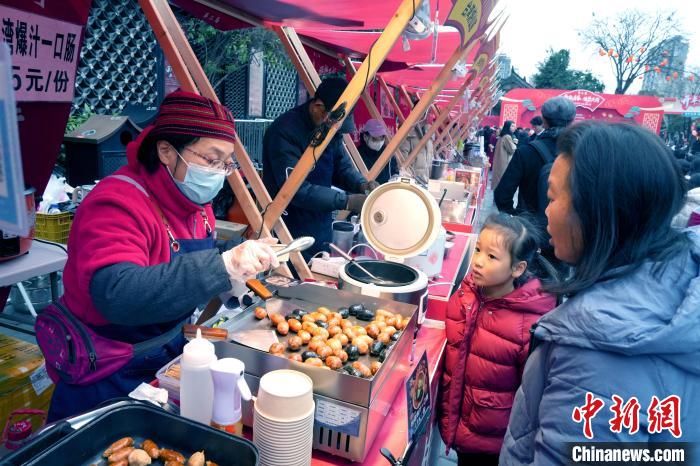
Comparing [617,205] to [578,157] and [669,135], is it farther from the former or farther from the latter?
[669,135]

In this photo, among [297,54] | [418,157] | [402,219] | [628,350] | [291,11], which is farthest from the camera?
[418,157]

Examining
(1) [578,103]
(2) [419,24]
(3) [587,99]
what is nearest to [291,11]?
(2) [419,24]

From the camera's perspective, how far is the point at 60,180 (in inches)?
205

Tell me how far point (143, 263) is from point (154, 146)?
50cm

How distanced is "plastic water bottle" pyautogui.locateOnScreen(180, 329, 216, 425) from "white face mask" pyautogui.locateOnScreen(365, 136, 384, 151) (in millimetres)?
5481

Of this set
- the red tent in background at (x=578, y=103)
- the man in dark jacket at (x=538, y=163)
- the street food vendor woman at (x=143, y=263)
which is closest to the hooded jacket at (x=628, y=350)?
the street food vendor woman at (x=143, y=263)

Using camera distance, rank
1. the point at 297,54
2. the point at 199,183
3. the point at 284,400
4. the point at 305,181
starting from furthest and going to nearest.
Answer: the point at 297,54 → the point at 305,181 → the point at 199,183 → the point at 284,400

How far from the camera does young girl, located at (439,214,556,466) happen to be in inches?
83.6

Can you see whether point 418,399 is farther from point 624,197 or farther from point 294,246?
point 624,197

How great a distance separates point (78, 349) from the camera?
165 centimetres

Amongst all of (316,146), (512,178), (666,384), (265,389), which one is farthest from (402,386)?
(512,178)

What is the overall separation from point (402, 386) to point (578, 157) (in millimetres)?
1067

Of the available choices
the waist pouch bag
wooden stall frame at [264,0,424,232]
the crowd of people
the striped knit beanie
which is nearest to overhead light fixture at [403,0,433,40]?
wooden stall frame at [264,0,424,232]

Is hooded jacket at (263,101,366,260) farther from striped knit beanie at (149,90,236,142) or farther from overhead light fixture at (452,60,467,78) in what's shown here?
overhead light fixture at (452,60,467,78)
